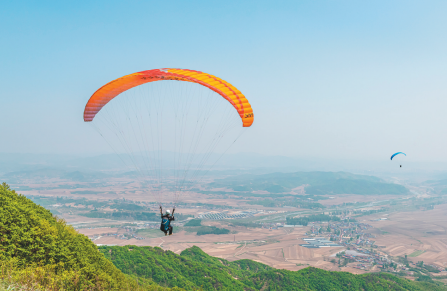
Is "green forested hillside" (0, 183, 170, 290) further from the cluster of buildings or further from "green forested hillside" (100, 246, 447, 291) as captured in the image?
the cluster of buildings

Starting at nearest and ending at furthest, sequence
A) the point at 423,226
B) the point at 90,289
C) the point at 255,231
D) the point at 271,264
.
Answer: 1. the point at 90,289
2. the point at 271,264
3. the point at 255,231
4. the point at 423,226

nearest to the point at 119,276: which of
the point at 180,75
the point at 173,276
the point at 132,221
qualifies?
the point at 180,75

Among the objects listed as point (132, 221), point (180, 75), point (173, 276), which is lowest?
point (132, 221)

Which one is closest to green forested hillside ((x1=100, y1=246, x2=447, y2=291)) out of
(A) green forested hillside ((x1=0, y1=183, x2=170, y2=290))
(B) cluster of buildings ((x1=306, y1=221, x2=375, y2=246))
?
(A) green forested hillside ((x1=0, y1=183, x2=170, y2=290))

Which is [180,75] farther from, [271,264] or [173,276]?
[271,264]

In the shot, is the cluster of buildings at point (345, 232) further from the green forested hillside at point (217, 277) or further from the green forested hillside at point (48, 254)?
the green forested hillside at point (48, 254)

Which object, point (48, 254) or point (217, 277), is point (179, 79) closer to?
point (48, 254)
